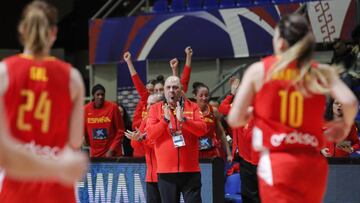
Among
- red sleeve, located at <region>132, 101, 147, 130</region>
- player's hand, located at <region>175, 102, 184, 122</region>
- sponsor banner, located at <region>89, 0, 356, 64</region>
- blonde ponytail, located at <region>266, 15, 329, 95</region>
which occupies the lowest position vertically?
red sleeve, located at <region>132, 101, 147, 130</region>

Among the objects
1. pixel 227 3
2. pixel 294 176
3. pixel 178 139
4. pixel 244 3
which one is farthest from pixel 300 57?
pixel 227 3

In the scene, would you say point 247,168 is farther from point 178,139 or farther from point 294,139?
point 294,139

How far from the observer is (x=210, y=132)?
9719 millimetres

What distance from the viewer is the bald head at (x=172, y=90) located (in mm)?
8117

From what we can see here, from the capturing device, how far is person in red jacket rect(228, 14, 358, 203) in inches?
181

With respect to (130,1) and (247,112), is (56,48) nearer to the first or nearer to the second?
(130,1)

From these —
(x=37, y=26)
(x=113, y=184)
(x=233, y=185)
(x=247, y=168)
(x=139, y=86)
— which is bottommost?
(x=233, y=185)

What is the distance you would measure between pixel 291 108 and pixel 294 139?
190 millimetres

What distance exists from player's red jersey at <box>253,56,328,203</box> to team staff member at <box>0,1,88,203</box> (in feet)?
3.80

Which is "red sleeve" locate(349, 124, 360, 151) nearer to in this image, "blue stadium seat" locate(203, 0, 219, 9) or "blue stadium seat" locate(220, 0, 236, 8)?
"blue stadium seat" locate(220, 0, 236, 8)

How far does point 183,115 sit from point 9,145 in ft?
17.4

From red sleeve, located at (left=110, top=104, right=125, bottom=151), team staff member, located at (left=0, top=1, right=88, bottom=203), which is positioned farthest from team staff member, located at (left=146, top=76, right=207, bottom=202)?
team staff member, located at (left=0, top=1, right=88, bottom=203)

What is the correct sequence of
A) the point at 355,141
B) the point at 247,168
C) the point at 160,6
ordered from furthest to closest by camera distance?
1. the point at 160,6
2. the point at 355,141
3. the point at 247,168

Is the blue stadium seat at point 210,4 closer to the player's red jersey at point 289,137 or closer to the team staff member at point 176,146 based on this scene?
the team staff member at point 176,146
